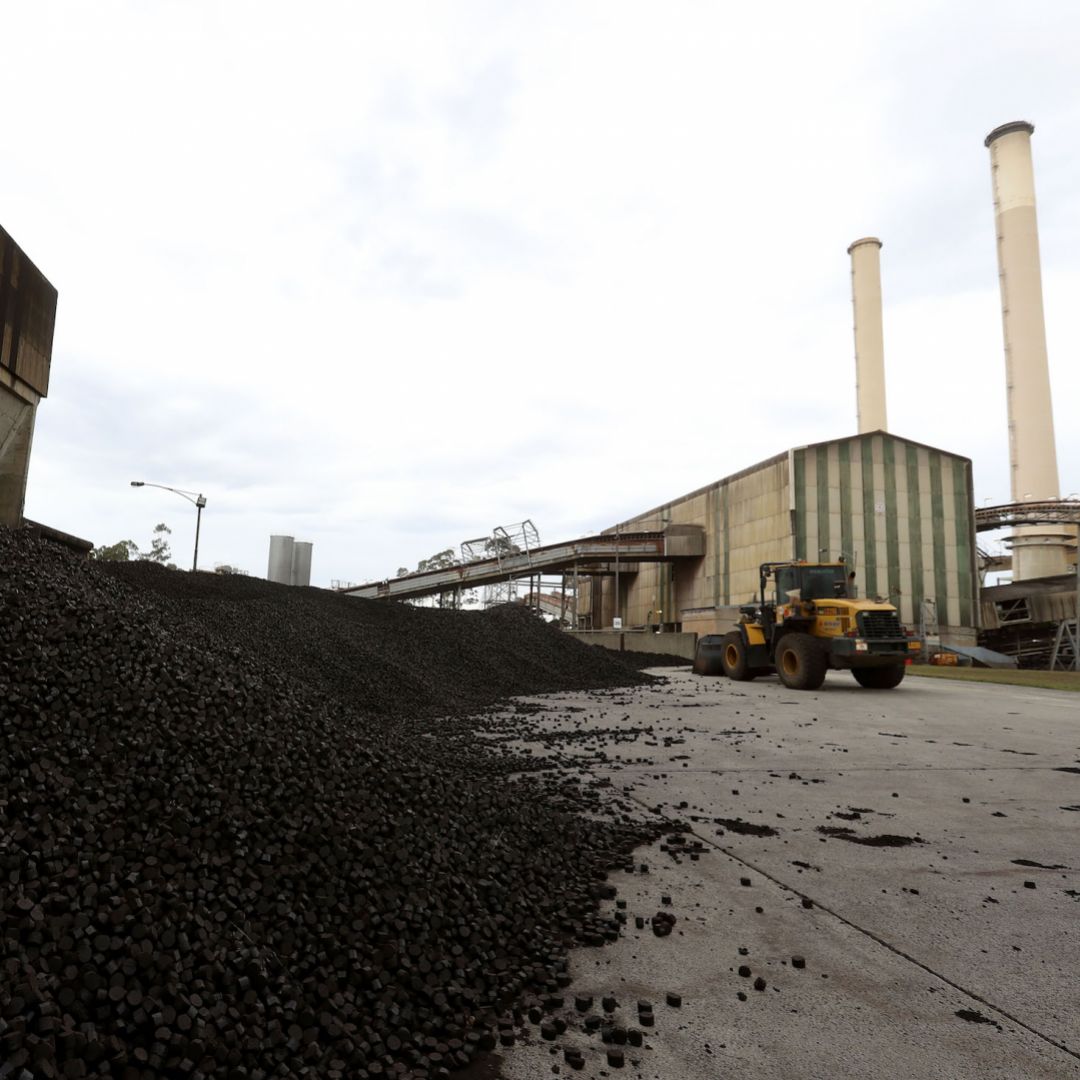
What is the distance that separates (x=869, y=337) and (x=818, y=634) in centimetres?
4253

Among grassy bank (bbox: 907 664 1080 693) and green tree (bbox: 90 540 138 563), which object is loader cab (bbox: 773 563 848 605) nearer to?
grassy bank (bbox: 907 664 1080 693)

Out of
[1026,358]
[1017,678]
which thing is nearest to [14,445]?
[1017,678]

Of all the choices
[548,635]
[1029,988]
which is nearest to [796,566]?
[548,635]

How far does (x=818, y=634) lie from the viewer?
52.7 ft

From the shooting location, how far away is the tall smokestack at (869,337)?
5100cm

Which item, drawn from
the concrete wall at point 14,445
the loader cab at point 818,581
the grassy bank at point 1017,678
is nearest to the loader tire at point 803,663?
the loader cab at point 818,581

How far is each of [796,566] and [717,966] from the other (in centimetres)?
1444

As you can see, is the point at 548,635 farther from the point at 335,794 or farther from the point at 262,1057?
the point at 262,1057

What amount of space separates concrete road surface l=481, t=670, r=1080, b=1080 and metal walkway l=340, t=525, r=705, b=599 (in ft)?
107

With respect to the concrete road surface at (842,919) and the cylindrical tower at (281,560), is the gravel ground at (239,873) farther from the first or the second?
the cylindrical tower at (281,560)

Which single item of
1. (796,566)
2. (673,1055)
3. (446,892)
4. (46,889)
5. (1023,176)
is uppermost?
(1023,176)

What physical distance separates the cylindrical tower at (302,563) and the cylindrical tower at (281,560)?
0.16 m

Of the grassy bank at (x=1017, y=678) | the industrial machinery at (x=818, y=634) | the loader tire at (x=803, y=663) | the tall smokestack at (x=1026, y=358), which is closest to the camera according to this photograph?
the industrial machinery at (x=818, y=634)

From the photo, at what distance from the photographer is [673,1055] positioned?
2570 millimetres
